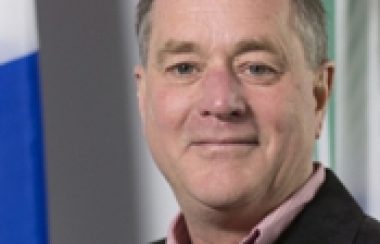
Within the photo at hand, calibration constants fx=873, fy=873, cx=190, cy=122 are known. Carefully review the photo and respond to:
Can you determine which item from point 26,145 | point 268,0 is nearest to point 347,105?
point 26,145

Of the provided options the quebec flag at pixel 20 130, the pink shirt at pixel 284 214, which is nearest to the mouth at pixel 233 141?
the pink shirt at pixel 284 214

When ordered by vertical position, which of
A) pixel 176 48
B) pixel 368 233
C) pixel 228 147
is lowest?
pixel 368 233

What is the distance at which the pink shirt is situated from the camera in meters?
1.13

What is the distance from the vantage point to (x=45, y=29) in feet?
6.07

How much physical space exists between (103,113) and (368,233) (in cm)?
92

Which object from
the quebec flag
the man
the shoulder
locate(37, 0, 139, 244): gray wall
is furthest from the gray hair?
locate(37, 0, 139, 244): gray wall

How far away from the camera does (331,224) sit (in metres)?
1.15

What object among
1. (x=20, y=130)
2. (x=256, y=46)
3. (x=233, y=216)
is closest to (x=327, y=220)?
(x=233, y=216)

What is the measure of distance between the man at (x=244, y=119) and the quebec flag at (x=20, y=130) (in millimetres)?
424

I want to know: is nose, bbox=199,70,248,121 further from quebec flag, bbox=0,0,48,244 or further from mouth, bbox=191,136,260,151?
quebec flag, bbox=0,0,48,244

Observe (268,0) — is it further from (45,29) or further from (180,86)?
(45,29)

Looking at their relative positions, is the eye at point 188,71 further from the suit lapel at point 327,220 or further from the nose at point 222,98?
the suit lapel at point 327,220

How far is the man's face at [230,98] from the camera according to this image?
1106 mm

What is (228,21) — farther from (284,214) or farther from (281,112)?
(284,214)
